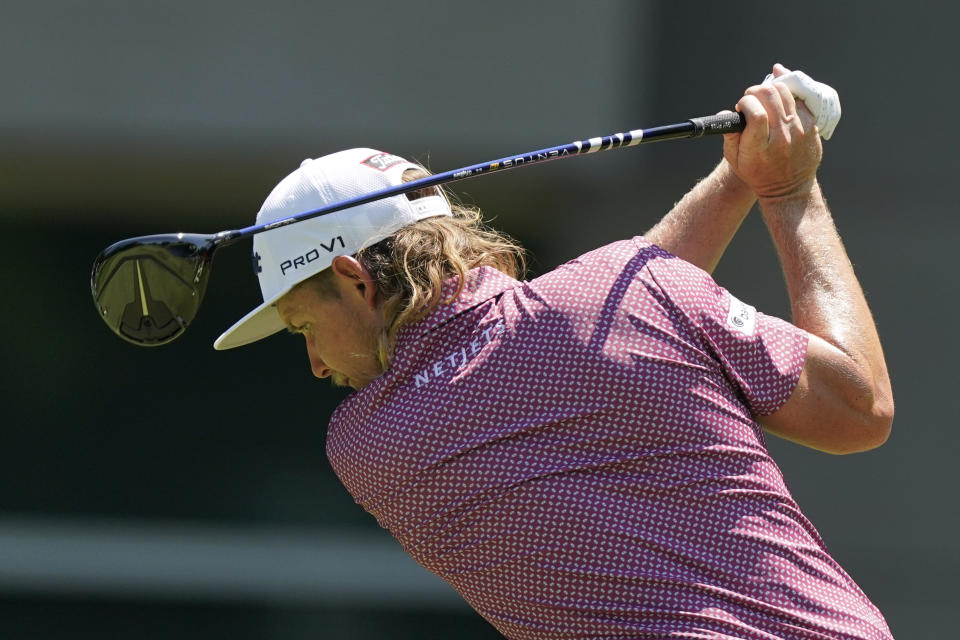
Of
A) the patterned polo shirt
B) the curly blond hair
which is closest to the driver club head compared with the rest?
the curly blond hair

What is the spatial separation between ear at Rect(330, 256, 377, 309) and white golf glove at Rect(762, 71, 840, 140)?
0.88 metres

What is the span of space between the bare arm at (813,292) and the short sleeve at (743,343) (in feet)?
0.09

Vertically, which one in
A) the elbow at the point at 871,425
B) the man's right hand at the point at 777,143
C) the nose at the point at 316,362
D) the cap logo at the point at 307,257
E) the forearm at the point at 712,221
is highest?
the man's right hand at the point at 777,143

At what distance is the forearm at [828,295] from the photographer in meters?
2.15

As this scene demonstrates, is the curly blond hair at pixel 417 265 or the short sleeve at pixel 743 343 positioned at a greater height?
the curly blond hair at pixel 417 265

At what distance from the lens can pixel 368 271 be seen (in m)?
2.35

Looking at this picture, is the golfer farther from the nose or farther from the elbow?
the nose

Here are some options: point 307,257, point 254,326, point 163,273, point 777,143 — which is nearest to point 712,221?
point 777,143

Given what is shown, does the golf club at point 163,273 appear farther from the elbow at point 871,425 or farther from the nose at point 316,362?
the elbow at point 871,425

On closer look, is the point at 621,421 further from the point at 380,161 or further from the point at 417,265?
the point at 380,161

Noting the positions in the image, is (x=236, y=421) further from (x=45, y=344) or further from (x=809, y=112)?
(x=809, y=112)

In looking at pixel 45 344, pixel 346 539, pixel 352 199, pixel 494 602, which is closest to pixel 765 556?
pixel 494 602

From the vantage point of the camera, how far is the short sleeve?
2100 mm

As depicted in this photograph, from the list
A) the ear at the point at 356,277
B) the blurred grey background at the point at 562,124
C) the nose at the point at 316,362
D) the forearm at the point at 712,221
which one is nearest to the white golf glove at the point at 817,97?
the forearm at the point at 712,221
